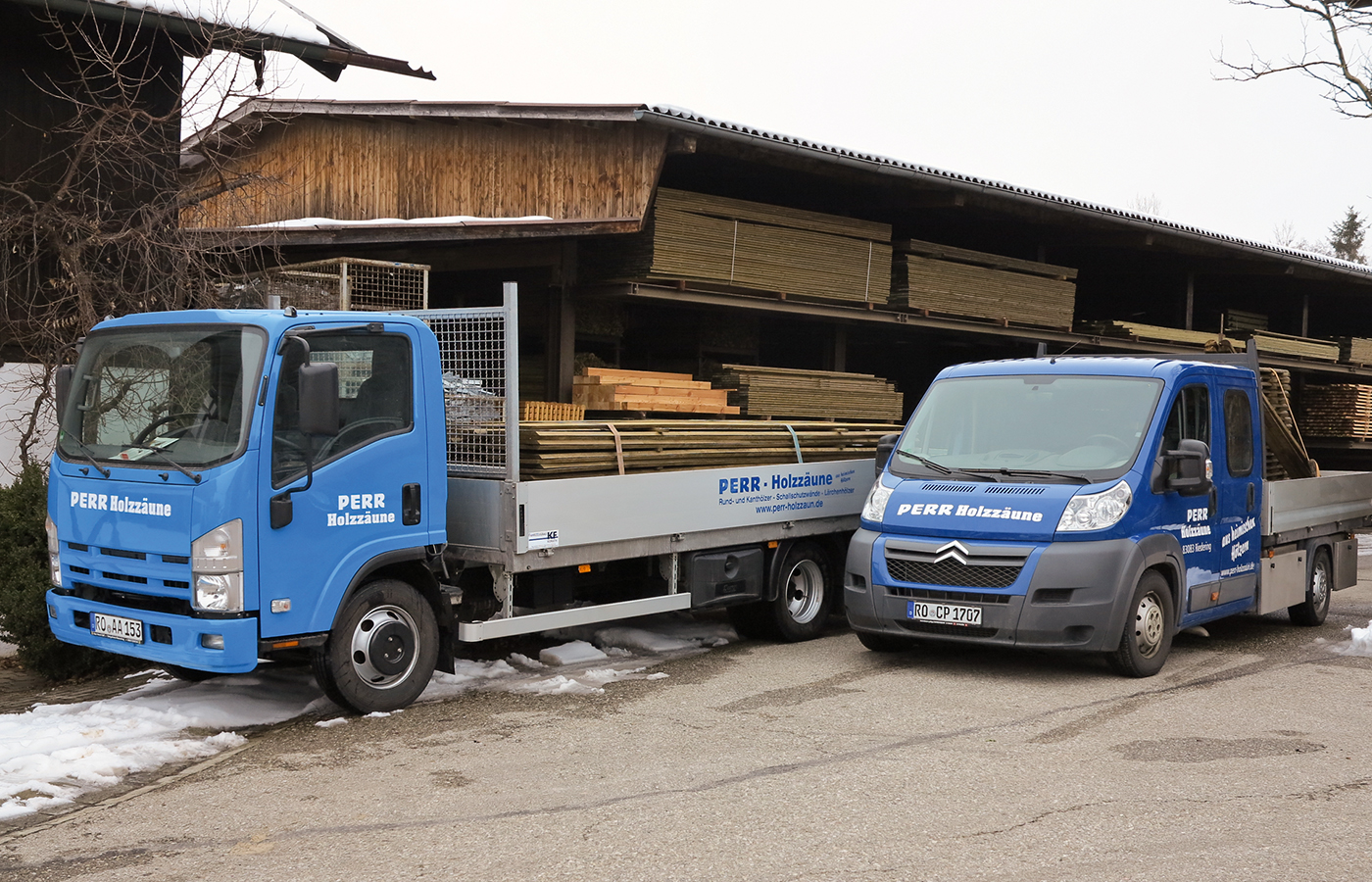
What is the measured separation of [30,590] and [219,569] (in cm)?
252

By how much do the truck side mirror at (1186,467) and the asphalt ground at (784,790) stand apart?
52.6 inches

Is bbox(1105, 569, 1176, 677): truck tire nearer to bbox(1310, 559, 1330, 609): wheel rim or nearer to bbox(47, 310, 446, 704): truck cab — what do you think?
bbox(1310, 559, 1330, 609): wheel rim

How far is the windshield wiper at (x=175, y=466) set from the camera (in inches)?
260

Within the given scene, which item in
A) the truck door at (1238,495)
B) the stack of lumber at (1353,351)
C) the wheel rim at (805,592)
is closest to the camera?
the truck door at (1238,495)

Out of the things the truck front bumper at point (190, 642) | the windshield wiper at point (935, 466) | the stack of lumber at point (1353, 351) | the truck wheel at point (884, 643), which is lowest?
the truck wheel at point (884, 643)

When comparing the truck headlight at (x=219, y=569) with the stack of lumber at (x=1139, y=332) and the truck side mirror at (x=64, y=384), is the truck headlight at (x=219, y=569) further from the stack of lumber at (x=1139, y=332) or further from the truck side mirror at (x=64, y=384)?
the stack of lumber at (x=1139, y=332)

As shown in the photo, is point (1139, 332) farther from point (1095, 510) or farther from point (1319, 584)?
point (1095, 510)

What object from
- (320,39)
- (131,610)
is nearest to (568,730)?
(131,610)

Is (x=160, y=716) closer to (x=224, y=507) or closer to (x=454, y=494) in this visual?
(x=224, y=507)

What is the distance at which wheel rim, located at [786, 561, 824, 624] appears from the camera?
1037 cm

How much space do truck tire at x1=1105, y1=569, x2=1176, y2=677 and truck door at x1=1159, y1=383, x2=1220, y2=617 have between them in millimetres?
305

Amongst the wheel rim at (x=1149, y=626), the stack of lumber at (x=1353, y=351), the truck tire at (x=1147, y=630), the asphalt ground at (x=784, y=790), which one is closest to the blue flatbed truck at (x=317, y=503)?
the asphalt ground at (x=784, y=790)

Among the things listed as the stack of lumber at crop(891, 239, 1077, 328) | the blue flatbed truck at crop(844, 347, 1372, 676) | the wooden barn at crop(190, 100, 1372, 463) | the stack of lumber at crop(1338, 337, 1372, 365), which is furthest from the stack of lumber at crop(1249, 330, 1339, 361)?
the blue flatbed truck at crop(844, 347, 1372, 676)

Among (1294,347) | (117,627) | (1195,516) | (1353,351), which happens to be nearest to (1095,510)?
(1195,516)
